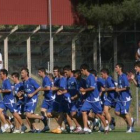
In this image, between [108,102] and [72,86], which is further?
[108,102]

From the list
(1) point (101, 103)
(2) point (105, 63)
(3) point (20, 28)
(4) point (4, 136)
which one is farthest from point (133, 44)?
(4) point (4, 136)

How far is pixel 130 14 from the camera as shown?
41.1 meters

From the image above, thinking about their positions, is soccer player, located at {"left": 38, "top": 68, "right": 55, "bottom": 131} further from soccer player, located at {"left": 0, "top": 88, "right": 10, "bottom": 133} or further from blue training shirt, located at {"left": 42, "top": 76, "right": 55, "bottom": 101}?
soccer player, located at {"left": 0, "top": 88, "right": 10, "bottom": 133}

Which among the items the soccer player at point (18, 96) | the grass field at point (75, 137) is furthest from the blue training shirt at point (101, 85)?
the soccer player at point (18, 96)

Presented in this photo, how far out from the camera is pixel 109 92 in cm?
2672

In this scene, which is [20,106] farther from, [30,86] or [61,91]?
[61,91]

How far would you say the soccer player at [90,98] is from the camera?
2434cm

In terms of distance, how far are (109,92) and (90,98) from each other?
7.29ft

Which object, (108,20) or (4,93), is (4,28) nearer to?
(108,20)

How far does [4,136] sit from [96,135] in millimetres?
2738

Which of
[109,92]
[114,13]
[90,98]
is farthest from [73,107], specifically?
[114,13]

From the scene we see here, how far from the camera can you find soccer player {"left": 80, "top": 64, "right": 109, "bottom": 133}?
79.9ft

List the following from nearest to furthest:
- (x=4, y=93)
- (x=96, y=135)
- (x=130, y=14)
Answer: (x=96, y=135), (x=4, y=93), (x=130, y=14)

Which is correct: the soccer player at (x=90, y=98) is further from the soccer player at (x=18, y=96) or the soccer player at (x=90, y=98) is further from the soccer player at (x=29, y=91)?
the soccer player at (x=18, y=96)
